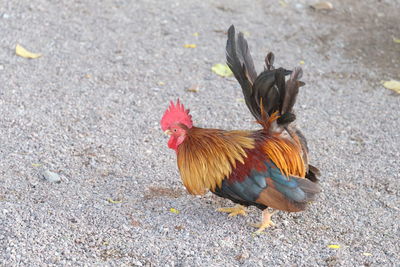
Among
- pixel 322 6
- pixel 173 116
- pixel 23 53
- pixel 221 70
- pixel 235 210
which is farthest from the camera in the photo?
pixel 322 6

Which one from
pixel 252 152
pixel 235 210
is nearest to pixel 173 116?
pixel 252 152

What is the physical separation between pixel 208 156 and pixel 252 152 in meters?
0.32

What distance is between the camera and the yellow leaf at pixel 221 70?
292 inches

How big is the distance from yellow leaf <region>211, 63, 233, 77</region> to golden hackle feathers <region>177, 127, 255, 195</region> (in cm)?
271

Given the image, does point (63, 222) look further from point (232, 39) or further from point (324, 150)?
point (324, 150)

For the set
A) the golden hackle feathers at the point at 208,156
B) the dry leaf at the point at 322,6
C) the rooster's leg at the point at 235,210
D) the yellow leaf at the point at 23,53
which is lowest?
the yellow leaf at the point at 23,53

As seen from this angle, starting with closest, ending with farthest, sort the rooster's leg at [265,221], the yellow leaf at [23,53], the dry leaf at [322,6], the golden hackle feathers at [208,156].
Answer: the golden hackle feathers at [208,156] → the rooster's leg at [265,221] → the yellow leaf at [23,53] → the dry leaf at [322,6]

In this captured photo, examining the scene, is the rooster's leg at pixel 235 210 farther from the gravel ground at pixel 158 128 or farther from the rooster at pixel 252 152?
the rooster at pixel 252 152

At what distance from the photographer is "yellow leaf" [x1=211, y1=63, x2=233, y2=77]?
7412 mm

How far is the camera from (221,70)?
747 cm

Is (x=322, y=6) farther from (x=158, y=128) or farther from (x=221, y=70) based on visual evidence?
(x=158, y=128)

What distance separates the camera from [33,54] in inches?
291

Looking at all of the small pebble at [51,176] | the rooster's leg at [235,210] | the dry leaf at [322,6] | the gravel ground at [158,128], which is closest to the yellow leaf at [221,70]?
the gravel ground at [158,128]

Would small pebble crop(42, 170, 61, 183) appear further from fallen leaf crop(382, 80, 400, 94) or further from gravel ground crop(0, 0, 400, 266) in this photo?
fallen leaf crop(382, 80, 400, 94)
